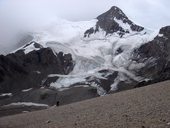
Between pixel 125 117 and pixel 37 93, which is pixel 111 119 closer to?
pixel 125 117

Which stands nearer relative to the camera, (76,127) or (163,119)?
(163,119)

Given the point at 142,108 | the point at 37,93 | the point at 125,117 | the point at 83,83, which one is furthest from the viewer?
the point at 83,83

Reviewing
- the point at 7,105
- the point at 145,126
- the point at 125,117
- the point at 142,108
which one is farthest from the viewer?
the point at 7,105

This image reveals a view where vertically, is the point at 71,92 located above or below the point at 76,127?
above

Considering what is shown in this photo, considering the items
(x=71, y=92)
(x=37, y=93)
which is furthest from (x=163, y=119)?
(x=37, y=93)

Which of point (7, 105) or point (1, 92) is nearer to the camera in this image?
point (7, 105)

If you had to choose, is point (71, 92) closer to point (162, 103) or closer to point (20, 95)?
point (20, 95)

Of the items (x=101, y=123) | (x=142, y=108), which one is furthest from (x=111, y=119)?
(x=142, y=108)

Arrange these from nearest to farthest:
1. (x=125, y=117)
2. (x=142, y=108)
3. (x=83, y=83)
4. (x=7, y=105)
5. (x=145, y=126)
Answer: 1. (x=145, y=126)
2. (x=125, y=117)
3. (x=142, y=108)
4. (x=7, y=105)
5. (x=83, y=83)

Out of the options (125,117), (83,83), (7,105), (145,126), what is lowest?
(145,126)

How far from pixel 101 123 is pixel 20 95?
171m

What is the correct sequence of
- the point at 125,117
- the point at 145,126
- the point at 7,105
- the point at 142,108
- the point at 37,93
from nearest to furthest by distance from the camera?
1. the point at 145,126
2. the point at 125,117
3. the point at 142,108
4. the point at 7,105
5. the point at 37,93

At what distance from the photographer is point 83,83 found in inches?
7795

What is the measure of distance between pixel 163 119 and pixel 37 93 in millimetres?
167874
